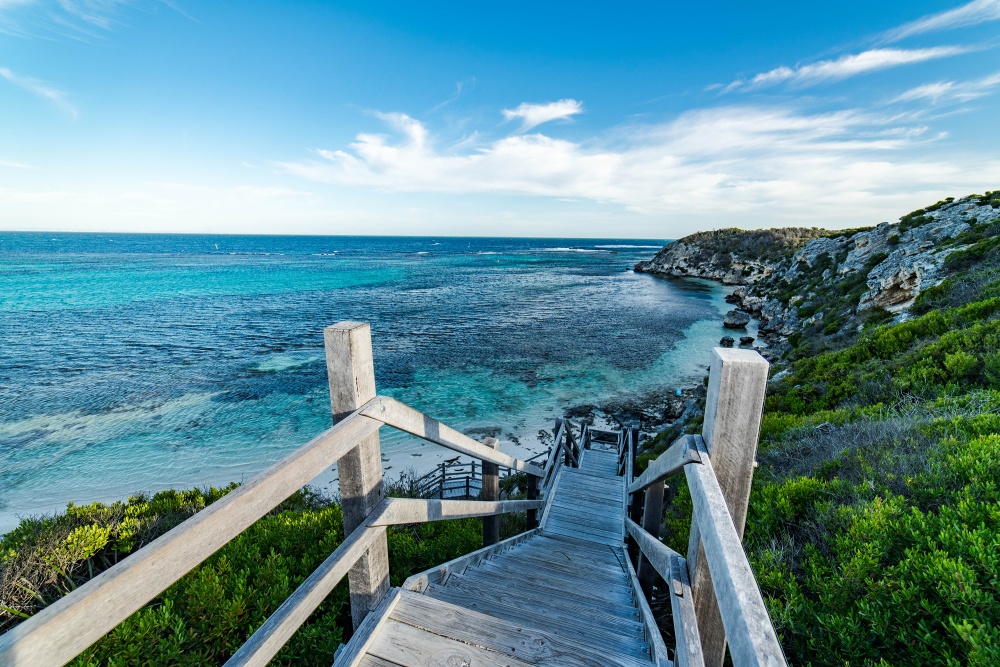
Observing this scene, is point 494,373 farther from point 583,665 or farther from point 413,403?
point 583,665

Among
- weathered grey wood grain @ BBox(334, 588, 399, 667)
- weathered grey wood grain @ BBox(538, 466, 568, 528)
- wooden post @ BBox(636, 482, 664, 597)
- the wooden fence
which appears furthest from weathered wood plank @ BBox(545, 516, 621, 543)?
weathered grey wood grain @ BBox(334, 588, 399, 667)

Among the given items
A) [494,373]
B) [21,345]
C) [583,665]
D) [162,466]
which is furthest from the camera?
[21,345]

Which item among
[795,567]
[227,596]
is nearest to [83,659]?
[227,596]

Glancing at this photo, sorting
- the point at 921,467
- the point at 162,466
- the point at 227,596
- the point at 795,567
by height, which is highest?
the point at 921,467

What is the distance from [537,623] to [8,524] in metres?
13.0

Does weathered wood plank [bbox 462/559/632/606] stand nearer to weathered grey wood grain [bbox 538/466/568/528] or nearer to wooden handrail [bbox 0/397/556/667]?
wooden handrail [bbox 0/397/556/667]

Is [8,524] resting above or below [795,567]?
below

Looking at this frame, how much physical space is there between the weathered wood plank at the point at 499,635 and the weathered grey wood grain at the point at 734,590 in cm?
102

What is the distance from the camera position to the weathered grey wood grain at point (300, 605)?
1.38m

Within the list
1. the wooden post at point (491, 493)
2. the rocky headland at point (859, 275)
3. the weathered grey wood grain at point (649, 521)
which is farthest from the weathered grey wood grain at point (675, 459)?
the rocky headland at point (859, 275)

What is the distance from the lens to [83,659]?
225cm

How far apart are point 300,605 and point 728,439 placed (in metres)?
1.80

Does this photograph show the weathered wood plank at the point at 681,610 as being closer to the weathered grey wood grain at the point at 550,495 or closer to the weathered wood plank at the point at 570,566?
the weathered wood plank at the point at 570,566

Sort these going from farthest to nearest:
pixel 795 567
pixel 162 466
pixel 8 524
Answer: pixel 162 466 → pixel 8 524 → pixel 795 567
